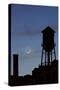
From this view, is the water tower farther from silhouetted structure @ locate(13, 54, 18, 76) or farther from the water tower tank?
silhouetted structure @ locate(13, 54, 18, 76)

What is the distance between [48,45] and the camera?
322 cm

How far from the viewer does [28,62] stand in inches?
122

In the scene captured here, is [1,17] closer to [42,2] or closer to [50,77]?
[42,2]

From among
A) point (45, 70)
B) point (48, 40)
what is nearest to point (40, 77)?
point (45, 70)

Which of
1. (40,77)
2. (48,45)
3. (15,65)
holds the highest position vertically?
(48,45)

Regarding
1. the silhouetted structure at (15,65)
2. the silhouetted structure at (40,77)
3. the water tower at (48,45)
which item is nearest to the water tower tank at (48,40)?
the water tower at (48,45)

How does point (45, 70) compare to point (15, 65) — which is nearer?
point (15, 65)

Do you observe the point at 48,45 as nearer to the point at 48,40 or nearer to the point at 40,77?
the point at 48,40

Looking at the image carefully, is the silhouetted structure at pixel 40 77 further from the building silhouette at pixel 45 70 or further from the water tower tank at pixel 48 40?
the water tower tank at pixel 48 40

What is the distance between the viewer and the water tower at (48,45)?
3.18 m

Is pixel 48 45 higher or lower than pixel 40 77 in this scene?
higher

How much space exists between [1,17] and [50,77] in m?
0.97

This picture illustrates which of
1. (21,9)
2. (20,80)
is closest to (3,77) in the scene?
(20,80)

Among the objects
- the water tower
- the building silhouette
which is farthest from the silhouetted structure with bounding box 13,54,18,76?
the water tower
